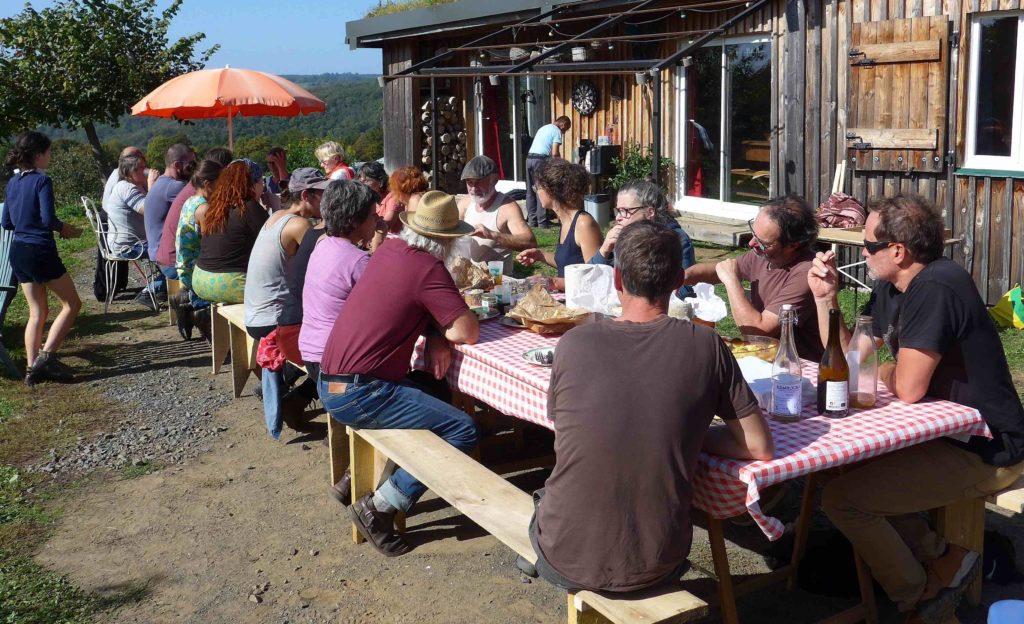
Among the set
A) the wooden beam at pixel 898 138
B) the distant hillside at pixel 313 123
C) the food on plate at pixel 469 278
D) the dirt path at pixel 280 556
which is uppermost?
the distant hillside at pixel 313 123

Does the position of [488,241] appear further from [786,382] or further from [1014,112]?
[1014,112]

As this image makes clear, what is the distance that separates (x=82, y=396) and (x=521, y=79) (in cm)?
986

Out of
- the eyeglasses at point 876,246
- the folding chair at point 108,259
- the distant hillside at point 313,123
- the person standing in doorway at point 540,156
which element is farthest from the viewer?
the distant hillside at point 313,123

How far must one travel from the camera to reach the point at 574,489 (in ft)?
8.55

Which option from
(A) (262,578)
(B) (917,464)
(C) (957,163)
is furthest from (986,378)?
(C) (957,163)

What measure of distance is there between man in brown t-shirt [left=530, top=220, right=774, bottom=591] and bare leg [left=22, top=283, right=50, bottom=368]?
16.8ft

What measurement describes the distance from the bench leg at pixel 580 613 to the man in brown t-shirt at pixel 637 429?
2.1 inches

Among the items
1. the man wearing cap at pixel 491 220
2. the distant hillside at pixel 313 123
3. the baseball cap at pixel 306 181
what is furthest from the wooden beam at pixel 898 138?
the distant hillside at pixel 313 123

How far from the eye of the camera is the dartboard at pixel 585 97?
42.9ft

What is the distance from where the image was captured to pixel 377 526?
400cm

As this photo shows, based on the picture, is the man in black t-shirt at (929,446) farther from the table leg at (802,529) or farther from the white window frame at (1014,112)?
the white window frame at (1014,112)

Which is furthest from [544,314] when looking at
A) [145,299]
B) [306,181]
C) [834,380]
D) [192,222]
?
[145,299]

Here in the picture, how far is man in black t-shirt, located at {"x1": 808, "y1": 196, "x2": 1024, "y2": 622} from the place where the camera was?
2.96 m

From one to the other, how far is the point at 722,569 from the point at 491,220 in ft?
11.5
